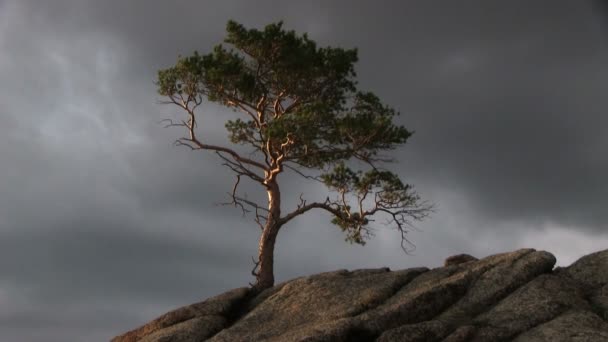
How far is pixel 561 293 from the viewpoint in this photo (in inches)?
818

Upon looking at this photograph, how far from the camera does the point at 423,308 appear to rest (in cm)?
2123

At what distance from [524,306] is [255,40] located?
21.8 m

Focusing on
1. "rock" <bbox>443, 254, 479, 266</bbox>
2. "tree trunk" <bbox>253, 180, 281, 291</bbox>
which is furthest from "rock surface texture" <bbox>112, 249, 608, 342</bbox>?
"tree trunk" <bbox>253, 180, 281, 291</bbox>

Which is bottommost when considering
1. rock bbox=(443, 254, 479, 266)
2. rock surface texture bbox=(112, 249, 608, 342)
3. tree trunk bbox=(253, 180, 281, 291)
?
rock surface texture bbox=(112, 249, 608, 342)

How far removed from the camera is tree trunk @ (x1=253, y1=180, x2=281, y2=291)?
116 feet

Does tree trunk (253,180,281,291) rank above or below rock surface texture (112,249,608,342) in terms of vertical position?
above

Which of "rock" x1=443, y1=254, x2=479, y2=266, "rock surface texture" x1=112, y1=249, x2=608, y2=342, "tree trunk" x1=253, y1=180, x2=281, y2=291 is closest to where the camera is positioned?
"rock surface texture" x1=112, y1=249, x2=608, y2=342

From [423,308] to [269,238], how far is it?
16.3 meters

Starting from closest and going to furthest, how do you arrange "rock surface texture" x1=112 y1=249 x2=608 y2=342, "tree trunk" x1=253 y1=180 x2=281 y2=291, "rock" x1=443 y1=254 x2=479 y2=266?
"rock surface texture" x1=112 y1=249 x2=608 y2=342 < "rock" x1=443 y1=254 x2=479 y2=266 < "tree trunk" x1=253 y1=180 x2=281 y2=291

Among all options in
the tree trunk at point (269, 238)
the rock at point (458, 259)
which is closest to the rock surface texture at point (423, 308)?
the rock at point (458, 259)

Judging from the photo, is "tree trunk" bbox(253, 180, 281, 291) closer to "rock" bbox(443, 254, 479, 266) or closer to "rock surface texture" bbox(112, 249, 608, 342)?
"rock surface texture" bbox(112, 249, 608, 342)

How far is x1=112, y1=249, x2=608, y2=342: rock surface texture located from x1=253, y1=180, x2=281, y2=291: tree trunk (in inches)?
290

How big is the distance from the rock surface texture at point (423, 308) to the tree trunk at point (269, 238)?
24.1 feet

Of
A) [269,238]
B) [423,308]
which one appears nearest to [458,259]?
[423,308]
